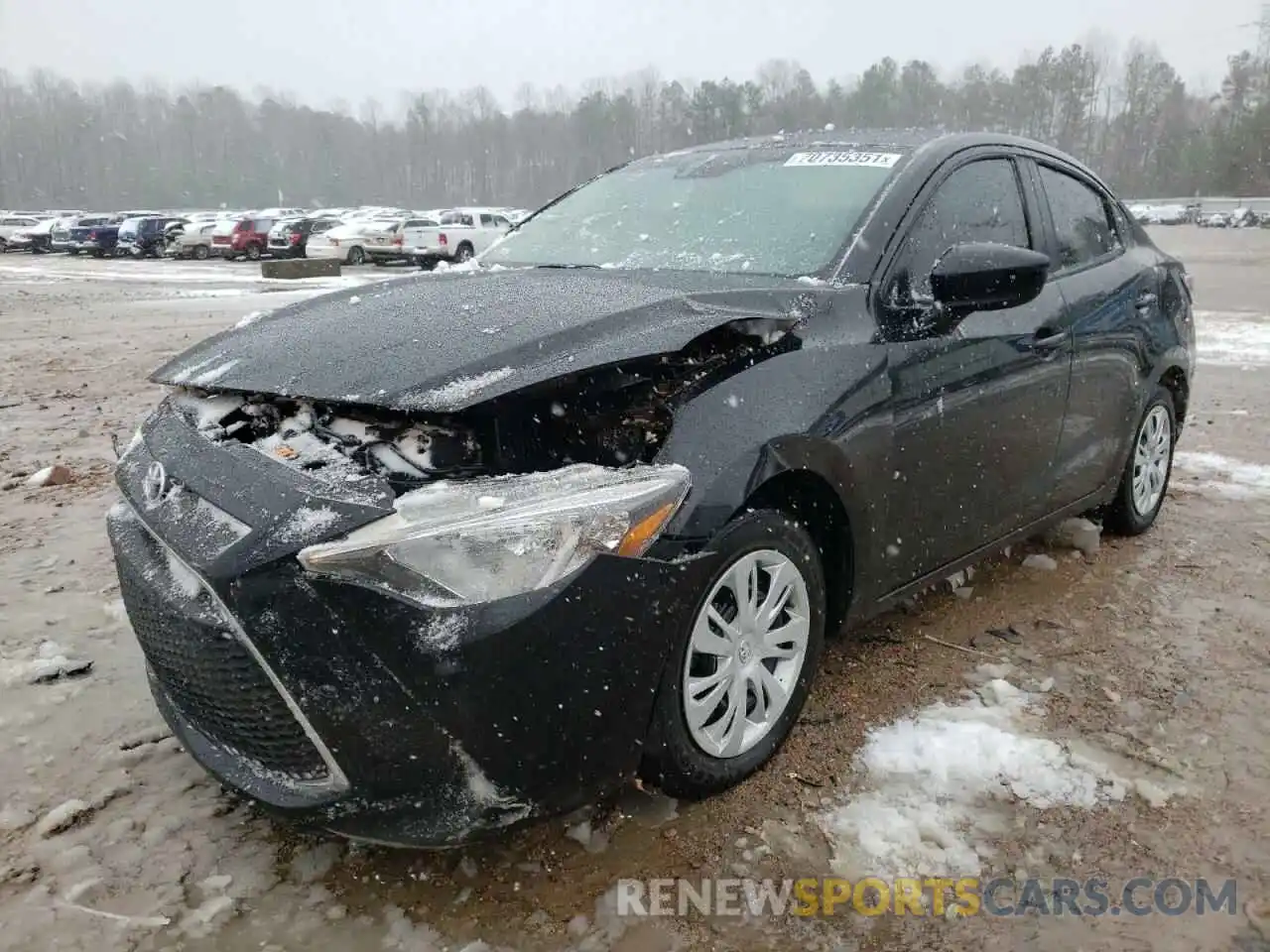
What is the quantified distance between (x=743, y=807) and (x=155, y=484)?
1.59 metres

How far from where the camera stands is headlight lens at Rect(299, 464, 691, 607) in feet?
6.02

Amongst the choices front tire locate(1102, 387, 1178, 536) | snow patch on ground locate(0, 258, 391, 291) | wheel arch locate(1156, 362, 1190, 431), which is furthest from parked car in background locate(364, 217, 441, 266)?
front tire locate(1102, 387, 1178, 536)

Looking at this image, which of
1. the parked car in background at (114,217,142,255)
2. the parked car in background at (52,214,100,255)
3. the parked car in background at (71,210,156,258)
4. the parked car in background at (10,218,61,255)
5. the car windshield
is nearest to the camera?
the car windshield

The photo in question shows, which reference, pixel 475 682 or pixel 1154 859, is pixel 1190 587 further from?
pixel 475 682

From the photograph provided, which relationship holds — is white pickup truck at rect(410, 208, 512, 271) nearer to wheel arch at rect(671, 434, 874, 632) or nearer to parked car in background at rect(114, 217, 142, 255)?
parked car in background at rect(114, 217, 142, 255)

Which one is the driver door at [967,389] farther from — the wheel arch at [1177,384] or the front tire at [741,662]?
the wheel arch at [1177,384]

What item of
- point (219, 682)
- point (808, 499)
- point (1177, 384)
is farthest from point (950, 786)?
point (1177, 384)

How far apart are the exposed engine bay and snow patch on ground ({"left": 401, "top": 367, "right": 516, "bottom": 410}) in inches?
1.5

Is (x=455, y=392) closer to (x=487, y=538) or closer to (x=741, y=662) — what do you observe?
(x=487, y=538)

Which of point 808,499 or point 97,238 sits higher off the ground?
point 808,499

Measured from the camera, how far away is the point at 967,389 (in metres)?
3.01

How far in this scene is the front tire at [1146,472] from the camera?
4324 mm

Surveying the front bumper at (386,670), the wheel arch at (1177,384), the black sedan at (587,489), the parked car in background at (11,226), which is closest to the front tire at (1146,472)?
the wheel arch at (1177,384)

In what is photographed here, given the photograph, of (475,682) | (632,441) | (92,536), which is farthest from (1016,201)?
(92,536)
